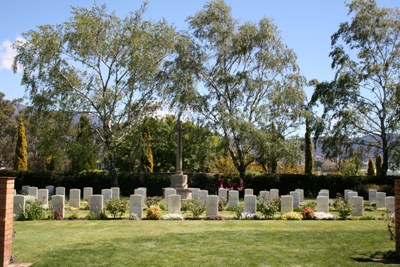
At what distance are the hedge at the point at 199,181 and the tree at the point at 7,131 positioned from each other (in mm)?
21299

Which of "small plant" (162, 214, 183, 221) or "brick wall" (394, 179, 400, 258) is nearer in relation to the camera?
"brick wall" (394, 179, 400, 258)

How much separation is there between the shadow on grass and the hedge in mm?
21952

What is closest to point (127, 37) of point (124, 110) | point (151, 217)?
point (124, 110)

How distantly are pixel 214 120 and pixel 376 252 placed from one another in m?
22.2

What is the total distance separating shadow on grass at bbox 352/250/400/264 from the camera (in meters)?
9.24

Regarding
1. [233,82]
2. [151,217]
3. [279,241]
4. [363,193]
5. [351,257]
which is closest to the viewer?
[351,257]

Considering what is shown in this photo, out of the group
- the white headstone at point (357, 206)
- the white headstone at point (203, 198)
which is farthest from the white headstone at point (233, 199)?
the white headstone at point (357, 206)

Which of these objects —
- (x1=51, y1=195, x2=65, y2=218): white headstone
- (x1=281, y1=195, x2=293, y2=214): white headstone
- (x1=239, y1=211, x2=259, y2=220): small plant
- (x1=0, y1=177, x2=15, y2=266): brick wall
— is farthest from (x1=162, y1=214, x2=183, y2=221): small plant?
(x1=0, y1=177, x2=15, y2=266): brick wall

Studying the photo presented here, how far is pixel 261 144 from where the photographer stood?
98.4 ft

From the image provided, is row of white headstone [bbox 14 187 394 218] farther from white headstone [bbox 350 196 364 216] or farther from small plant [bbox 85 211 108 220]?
small plant [bbox 85 211 108 220]

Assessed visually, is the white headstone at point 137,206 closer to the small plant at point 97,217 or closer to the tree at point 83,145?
the small plant at point 97,217

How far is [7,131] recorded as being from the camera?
53.7 meters

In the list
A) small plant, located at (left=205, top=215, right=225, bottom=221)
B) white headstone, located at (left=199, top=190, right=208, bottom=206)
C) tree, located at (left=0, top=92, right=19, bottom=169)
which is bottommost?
small plant, located at (left=205, top=215, right=225, bottom=221)

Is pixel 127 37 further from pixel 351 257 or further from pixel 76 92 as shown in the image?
pixel 351 257
